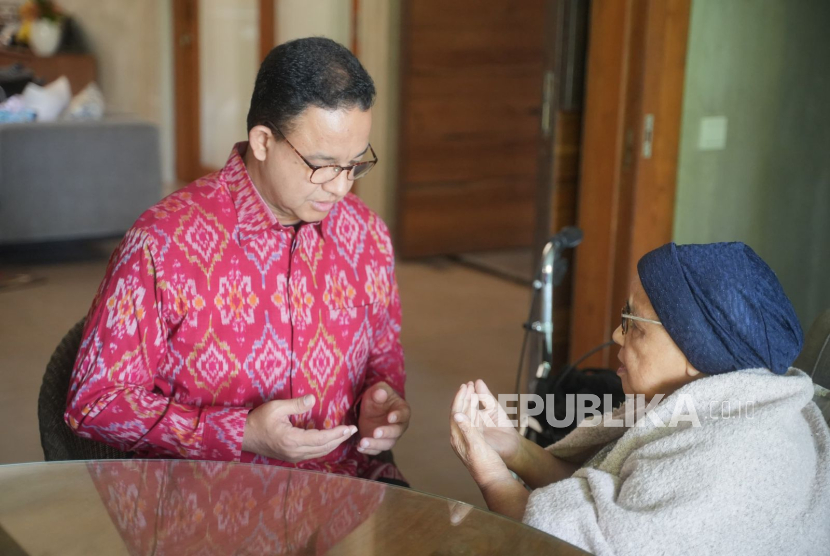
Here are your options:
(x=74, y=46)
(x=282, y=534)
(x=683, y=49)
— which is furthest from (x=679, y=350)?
(x=74, y=46)

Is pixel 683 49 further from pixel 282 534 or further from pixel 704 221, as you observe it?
pixel 282 534

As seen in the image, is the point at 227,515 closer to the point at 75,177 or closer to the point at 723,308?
the point at 723,308

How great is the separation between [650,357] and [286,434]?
1.89ft

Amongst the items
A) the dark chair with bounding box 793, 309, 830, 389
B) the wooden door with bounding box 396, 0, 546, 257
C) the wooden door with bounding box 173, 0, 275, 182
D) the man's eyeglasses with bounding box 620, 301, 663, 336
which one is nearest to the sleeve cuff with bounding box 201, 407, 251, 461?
the man's eyeglasses with bounding box 620, 301, 663, 336

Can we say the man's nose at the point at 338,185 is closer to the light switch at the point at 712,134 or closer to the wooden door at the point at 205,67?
the light switch at the point at 712,134

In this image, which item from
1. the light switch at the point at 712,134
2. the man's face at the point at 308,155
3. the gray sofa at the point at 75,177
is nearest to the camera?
the man's face at the point at 308,155

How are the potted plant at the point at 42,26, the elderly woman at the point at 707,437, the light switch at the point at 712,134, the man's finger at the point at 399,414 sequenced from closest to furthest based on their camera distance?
the elderly woman at the point at 707,437
the man's finger at the point at 399,414
the light switch at the point at 712,134
the potted plant at the point at 42,26

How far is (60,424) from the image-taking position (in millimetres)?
1592

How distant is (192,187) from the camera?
5.40 feet

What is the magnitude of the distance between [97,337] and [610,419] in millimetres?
813

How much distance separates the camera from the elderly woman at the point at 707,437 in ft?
3.84

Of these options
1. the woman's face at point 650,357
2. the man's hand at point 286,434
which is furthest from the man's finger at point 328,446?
the woman's face at point 650,357

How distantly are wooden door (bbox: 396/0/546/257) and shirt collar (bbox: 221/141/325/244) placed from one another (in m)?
3.90

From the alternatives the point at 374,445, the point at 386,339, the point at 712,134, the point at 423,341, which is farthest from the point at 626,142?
the point at 374,445
